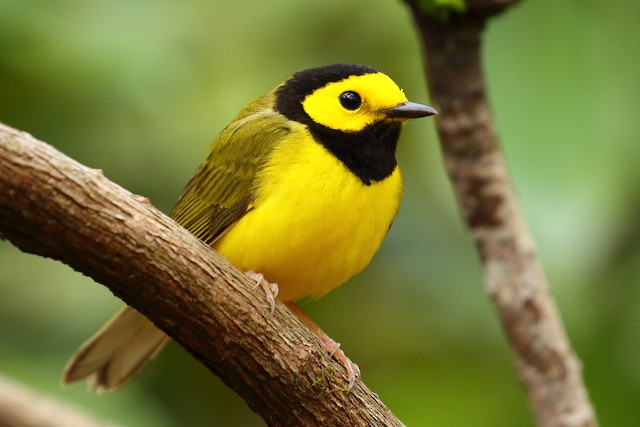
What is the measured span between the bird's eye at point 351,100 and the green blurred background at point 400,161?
61cm

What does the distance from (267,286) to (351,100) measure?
29.7 inches

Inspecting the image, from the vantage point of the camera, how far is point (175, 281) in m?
2.53

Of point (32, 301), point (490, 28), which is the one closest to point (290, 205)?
point (490, 28)

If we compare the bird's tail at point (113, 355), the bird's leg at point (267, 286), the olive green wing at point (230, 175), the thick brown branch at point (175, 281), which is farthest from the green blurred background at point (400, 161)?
the thick brown branch at point (175, 281)

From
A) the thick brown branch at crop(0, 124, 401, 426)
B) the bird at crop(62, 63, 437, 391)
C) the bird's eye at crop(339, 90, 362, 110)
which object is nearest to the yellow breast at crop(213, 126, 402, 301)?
the bird at crop(62, 63, 437, 391)

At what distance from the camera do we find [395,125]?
3.46m

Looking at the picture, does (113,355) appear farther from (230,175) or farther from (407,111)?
(407,111)

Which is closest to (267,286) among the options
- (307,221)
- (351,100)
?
(307,221)

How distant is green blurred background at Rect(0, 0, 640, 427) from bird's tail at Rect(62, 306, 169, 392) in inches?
15.4

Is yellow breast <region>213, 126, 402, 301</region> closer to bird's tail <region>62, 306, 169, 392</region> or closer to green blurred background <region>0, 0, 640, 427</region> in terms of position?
bird's tail <region>62, 306, 169, 392</region>

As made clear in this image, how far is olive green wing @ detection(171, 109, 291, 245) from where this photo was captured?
333cm

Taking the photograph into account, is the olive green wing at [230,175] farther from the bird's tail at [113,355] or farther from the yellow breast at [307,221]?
the bird's tail at [113,355]

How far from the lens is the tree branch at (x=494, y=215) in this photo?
380cm

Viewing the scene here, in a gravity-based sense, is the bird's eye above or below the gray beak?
below
